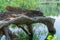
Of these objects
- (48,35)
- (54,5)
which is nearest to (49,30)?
(48,35)

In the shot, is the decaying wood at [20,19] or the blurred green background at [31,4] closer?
the decaying wood at [20,19]

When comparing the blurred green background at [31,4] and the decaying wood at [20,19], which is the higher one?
the decaying wood at [20,19]

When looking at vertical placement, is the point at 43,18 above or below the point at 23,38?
above

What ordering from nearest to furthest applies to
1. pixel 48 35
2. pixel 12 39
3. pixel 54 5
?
pixel 12 39, pixel 48 35, pixel 54 5

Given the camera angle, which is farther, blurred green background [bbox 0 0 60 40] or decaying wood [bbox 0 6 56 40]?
blurred green background [bbox 0 0 60 40]

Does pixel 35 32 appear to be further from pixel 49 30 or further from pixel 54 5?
pixel 54 5

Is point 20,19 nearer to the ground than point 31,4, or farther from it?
farther from it

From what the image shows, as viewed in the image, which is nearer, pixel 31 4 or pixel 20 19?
pixel 20 19

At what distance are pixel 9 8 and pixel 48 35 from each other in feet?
1.42

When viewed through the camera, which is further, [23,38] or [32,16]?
[23,38]

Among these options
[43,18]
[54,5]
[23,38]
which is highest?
[43,18]

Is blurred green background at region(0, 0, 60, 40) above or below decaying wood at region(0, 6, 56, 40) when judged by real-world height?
below

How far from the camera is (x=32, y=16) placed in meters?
1.66

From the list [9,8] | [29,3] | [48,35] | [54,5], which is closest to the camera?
[9,8]
